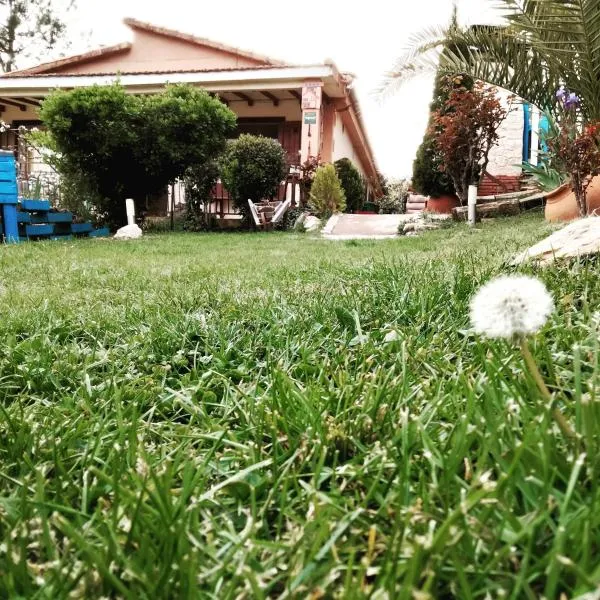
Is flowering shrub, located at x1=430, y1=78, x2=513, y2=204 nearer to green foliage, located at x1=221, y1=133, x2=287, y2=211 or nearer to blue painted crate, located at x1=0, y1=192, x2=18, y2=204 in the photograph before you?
green foliage, located at x1=221, y1=133, x2=287, y2=211

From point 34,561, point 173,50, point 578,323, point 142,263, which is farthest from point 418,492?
point 173,50

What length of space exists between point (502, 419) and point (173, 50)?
858 inches

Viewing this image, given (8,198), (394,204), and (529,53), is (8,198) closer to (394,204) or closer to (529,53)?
(529,53)

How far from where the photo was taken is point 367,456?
3.66 feet

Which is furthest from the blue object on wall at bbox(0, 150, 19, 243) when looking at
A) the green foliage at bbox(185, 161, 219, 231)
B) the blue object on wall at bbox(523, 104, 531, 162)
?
the blue object on wall at bbox(523, 104, 531, 162)

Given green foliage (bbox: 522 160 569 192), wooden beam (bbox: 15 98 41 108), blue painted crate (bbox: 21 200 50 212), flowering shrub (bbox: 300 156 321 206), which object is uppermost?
wooden beam (bbox: 15 98 41 108)

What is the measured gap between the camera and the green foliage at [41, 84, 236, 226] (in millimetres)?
12133

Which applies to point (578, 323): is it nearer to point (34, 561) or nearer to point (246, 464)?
point (246, 464)

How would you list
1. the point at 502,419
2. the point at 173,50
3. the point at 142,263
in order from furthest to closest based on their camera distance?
the point at 173,50, the point at 142,263, the point at 502,419

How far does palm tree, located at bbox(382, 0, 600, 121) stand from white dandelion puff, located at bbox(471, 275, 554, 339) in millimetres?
6802

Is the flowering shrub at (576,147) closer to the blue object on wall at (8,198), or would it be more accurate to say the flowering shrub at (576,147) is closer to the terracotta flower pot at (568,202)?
the terracotta flower pot at (568,202)

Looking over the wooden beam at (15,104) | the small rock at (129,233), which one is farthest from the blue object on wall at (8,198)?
the wooden beam at (15,104)

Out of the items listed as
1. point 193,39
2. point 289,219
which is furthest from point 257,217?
point 193,39

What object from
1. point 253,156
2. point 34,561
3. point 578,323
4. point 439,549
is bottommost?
point 34,561
